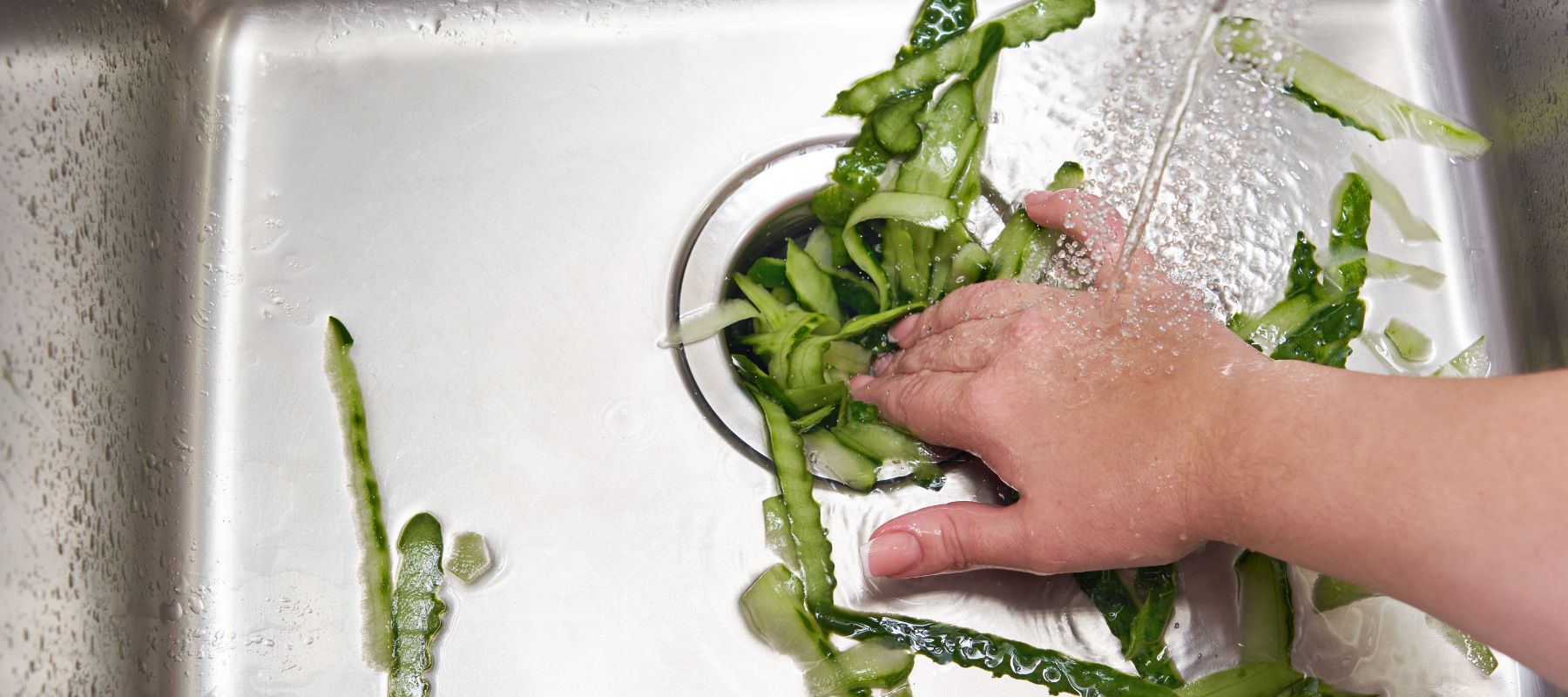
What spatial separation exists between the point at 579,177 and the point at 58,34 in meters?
0.43

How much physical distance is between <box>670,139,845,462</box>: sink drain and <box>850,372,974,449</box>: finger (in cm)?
12

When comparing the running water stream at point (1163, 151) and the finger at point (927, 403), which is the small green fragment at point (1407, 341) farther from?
the finger at point (927, 403)

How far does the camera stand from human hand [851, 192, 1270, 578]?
2.36 feet

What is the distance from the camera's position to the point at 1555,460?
1.72 ft

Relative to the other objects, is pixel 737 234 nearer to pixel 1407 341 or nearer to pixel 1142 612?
pixel 1142 612

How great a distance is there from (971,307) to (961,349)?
51 mm

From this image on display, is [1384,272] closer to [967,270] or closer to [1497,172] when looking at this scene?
[1497,172]

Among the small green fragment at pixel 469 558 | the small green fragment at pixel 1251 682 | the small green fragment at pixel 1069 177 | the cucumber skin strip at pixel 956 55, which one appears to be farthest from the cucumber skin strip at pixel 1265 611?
the small green fragment at pixel 469 558

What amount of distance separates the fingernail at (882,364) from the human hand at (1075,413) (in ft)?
0.14

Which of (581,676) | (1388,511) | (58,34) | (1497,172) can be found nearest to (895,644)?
(581,676)

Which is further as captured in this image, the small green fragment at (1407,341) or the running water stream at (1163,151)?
the small green fragment at (1407,341)

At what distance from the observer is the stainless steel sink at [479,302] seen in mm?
842

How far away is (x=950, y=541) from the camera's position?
0.79 m

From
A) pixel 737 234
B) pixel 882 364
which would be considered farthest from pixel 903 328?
pixel 737 234
